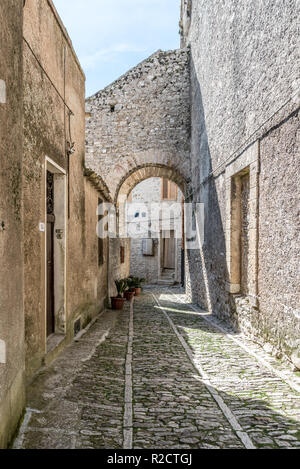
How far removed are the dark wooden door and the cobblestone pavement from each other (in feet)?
1.39

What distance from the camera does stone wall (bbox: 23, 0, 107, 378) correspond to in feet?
11.9

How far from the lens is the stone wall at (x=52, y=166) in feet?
11.9

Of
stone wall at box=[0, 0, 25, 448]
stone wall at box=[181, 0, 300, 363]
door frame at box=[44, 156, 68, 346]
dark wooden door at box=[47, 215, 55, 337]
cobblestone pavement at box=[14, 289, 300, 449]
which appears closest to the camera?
stone wall at box=[0, 0, 25, 448]

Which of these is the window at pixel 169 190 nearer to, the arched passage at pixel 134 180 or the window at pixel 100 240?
the arched passage at pixel 134 180

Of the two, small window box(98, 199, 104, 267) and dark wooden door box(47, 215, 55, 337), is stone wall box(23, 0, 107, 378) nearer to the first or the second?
dark wooden door box(47, 215, 55, 337)

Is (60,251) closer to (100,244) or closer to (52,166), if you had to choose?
(52,166)

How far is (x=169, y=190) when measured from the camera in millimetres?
20344

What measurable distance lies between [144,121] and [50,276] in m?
8.38

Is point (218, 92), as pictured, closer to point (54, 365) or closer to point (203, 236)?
point (203, 236)

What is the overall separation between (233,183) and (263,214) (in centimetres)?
170

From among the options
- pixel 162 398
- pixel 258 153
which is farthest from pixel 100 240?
pixel 162 398

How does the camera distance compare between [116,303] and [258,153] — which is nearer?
[258,153]

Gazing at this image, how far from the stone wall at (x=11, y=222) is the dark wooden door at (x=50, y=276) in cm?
201

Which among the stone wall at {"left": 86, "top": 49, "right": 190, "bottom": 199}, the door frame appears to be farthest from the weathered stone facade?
the door frame
